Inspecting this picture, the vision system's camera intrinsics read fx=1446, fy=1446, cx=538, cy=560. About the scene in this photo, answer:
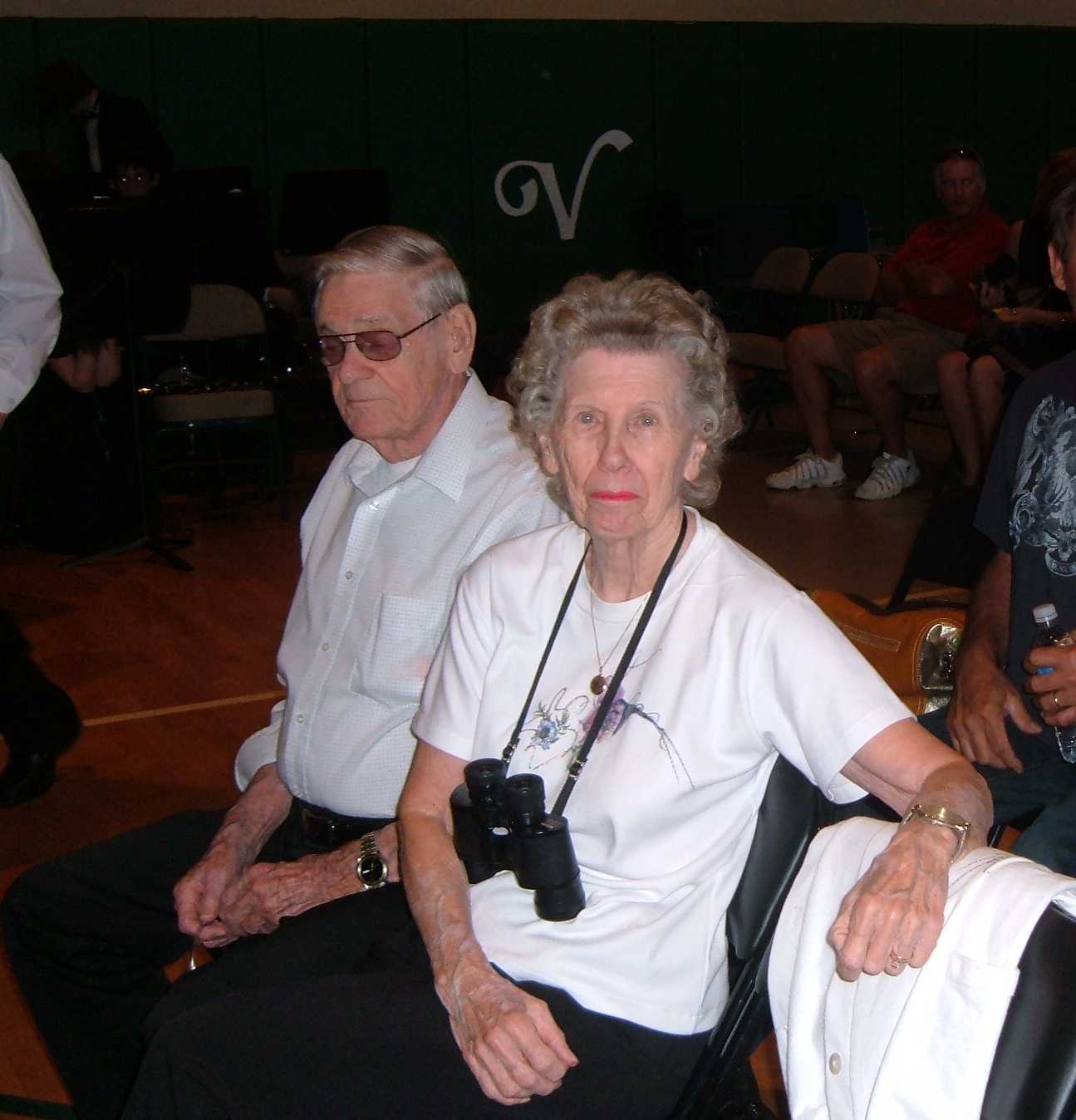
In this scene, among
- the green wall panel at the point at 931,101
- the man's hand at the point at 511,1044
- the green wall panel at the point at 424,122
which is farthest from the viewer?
the green wall panel at the point at 931,101

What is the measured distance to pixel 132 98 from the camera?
8.42 meters

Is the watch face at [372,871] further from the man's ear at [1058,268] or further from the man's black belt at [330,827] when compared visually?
the man's ear at [1058,268]

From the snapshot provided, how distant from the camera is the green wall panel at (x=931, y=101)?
12.1 m

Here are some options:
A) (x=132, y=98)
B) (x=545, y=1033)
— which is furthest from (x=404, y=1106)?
(x=132, y=98)

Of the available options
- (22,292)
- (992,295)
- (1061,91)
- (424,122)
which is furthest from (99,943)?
A: (1061,91)

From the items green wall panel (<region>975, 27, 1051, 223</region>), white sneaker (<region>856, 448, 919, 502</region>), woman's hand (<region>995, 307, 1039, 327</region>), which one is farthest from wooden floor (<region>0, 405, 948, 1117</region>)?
green wall panel (<region>975, 27, 1051, 223</region>)

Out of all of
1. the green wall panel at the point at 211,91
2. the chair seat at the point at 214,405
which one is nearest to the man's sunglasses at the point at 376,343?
the chair seat at the point at 214,405

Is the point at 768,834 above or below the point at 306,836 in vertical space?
above

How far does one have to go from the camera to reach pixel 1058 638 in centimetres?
224

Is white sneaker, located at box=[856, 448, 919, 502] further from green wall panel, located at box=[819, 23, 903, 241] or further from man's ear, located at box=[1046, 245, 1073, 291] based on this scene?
green wall panel, located at box=[819, 23, 903, 241]

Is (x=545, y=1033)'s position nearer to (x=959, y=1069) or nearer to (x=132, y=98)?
(x=959, y=1069)

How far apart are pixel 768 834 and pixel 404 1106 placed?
19.7 inches

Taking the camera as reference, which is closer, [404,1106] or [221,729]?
[404,1106]

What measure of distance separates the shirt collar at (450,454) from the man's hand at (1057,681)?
0.90 m
